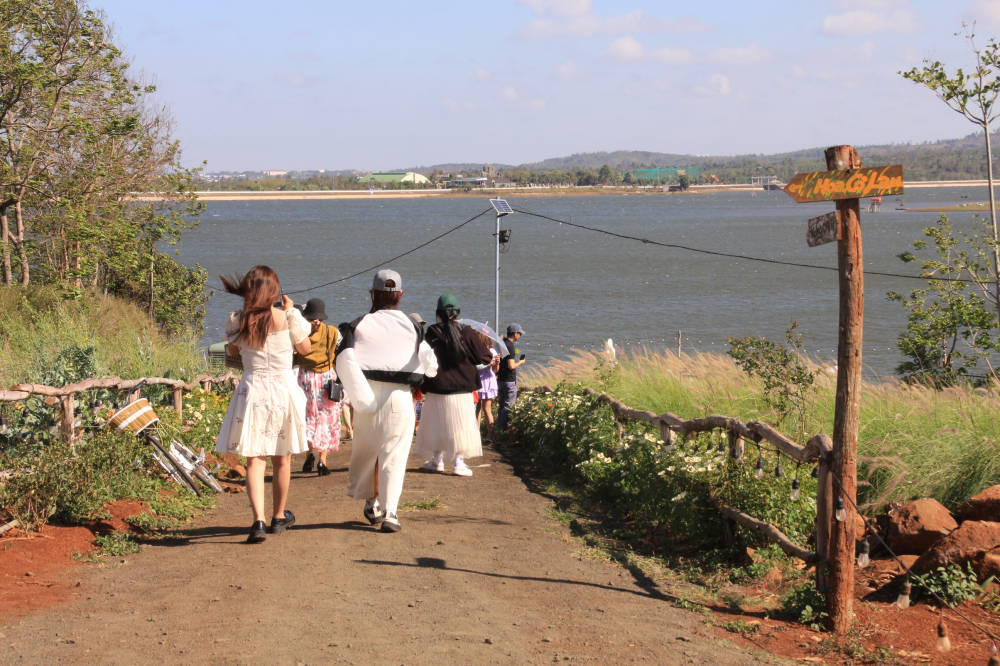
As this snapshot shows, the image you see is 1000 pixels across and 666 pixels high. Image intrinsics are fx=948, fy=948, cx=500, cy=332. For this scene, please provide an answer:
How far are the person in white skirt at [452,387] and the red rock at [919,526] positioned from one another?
3.49 meters

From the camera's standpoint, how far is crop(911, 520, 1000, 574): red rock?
234 inches

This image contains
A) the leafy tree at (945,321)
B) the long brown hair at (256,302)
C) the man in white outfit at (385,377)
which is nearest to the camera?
the long brown hair at (256,302)

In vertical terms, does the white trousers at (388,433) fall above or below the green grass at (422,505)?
above

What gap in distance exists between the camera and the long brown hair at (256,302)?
5.88 metres

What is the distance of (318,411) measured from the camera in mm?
8750

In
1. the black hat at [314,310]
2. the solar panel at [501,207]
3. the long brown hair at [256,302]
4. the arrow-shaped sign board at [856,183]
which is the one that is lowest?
the black hat at [314,310]

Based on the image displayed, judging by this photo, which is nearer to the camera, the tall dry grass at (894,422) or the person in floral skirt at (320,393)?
the tall dry grass at (894,422)

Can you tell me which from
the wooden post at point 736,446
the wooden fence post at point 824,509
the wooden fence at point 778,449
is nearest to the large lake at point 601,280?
the wooden fence at point 778,449

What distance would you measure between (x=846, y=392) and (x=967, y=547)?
1.63m

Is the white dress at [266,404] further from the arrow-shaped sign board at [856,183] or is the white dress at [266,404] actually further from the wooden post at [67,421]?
the arrow-shaped sign board at [856,183]

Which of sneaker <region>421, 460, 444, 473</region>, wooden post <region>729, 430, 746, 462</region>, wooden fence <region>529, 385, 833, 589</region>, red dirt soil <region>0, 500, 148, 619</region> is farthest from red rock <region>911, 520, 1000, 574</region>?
red dirt soil <region>0, 500, 148, 619</region>

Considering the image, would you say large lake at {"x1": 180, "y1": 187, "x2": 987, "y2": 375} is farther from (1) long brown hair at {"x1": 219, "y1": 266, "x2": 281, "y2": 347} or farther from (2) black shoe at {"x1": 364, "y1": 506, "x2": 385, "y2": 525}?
(1) long brown hair at {"x1": 219, "y1": 266, "x2": 281, "y2": 347}

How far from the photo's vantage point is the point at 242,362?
624 centimetres

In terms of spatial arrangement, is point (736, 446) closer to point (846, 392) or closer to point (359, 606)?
point (846, 392)
